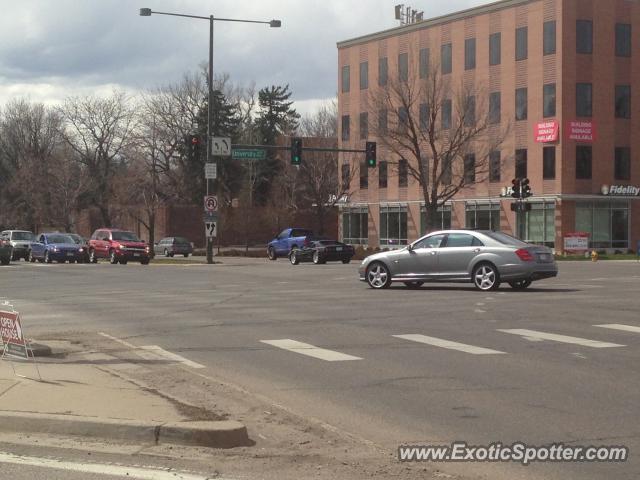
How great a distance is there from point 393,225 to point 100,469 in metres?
65.1

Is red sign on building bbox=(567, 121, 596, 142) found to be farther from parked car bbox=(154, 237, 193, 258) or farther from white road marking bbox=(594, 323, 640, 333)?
white road marking bbox=(594, 323, 640, 333)

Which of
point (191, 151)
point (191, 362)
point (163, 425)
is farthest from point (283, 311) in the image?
point (191, 151)

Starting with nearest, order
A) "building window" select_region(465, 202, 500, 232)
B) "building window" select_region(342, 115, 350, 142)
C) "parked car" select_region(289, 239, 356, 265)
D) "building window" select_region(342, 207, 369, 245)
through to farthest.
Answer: "parked car" select_region(289, 239, 356, 265), "building window" select_region(465, 202, 500, 232), "building window" select_region(342, 115, 350, 142), "building window" select_region(342, 207, 369, 245)

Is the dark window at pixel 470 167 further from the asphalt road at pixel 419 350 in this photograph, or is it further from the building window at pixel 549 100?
the asphalt road at pixel 419 350

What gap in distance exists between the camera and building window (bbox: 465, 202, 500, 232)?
63.0 m

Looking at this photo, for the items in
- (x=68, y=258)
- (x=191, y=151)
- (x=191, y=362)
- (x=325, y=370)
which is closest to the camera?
(x=325, y=370)

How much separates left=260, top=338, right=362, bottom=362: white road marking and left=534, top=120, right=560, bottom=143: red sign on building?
47324 millimetres

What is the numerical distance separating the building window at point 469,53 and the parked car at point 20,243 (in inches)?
1267

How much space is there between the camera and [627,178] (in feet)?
195

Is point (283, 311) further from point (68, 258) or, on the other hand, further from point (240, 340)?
point (68, 258)

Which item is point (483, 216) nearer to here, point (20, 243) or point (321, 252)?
point (321, 252)

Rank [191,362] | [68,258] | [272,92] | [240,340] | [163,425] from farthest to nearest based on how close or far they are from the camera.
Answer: [272,92]
[68,258]
[240,340]
[191,362]
[163,425]

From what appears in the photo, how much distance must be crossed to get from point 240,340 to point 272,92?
9050 cm

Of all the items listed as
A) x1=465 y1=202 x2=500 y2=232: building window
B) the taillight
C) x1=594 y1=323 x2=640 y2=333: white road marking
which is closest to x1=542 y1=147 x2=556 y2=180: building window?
x1=465 y1=202 x2=500 y2=232: building window
